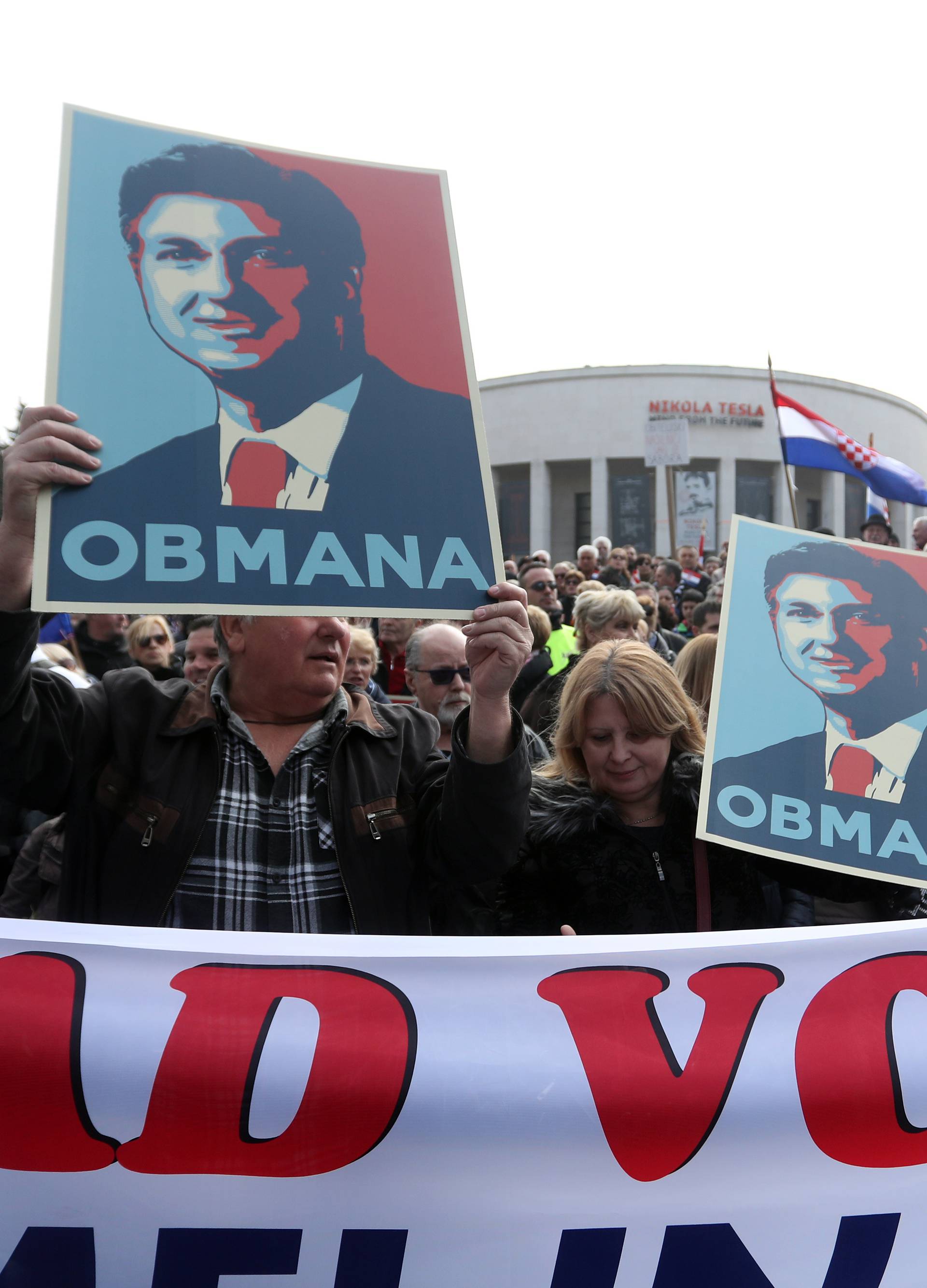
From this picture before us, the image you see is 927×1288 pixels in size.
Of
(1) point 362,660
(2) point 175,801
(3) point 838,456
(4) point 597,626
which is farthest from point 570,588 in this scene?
(2) point 175,801

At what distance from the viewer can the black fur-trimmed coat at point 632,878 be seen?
2.35m

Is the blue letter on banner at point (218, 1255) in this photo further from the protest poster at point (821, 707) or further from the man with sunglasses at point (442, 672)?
the man with sunglasses at point (442, 672)

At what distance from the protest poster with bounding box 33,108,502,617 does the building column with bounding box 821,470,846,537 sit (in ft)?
131

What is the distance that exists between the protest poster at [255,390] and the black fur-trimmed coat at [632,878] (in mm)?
784

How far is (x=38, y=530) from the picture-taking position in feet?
5.67

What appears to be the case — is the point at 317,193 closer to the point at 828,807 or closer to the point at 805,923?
the point at 828,807

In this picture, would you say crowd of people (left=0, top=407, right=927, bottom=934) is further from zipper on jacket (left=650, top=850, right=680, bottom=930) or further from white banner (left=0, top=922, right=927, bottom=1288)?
white banner (left=0, top=922, right=927, bottom=1288)

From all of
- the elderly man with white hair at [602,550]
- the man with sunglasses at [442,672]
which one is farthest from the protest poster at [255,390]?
the elderly man with white hair at [602,550]

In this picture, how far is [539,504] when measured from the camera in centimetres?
3762

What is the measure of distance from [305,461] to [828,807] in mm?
1319

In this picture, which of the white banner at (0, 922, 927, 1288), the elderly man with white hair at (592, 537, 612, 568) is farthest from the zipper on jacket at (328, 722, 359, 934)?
the elderly man with white hair at (592, 537, 612, 568)

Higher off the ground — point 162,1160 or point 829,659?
point 829,659

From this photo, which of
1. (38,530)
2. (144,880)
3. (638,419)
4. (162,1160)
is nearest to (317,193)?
(38,530)

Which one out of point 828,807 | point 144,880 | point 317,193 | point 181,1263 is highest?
point 317,193
